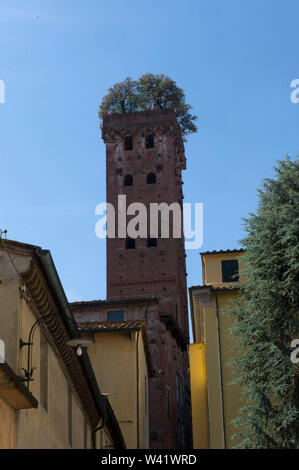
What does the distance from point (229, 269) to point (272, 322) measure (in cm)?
879

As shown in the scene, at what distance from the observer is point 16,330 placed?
42.7 feet

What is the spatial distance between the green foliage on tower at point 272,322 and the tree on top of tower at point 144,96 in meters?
41.6

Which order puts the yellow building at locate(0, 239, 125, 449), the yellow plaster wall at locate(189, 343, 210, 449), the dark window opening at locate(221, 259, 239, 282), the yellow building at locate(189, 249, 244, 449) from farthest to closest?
1. the dark window opening at locate(221, 259, 239, 282)
2. the yellow plaster wall at locate(189, 343, 210, 449)
3. the yellow building at locate(189, 249, 244, 449)
4. the yellow building at locate(0, 239, 125, 449)

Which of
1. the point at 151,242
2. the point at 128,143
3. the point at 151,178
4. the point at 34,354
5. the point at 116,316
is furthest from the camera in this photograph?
the point at 128,143

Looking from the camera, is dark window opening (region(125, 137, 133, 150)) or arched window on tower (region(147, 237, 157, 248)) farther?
dark window opening (region(125, 137, 133, 150))

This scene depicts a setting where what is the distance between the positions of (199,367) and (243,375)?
6.17m

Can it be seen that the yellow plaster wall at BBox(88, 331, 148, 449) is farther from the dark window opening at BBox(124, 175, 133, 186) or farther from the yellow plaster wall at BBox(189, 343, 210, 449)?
the dark window opening at BBox(124, 175, 133, 186)

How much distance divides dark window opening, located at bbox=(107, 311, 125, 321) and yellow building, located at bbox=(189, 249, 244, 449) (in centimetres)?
935

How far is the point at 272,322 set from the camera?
24.6 metres

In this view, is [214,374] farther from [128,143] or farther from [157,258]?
[128,143]

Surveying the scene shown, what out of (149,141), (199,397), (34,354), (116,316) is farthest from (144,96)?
(34,354)

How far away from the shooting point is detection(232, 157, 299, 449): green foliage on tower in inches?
927

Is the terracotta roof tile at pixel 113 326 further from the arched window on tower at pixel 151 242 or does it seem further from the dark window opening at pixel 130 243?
the dark window opening at pixel 130 243

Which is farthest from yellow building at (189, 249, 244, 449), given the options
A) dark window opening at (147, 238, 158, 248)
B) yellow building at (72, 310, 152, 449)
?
dark window opening at (147, 238, 158, 248)
